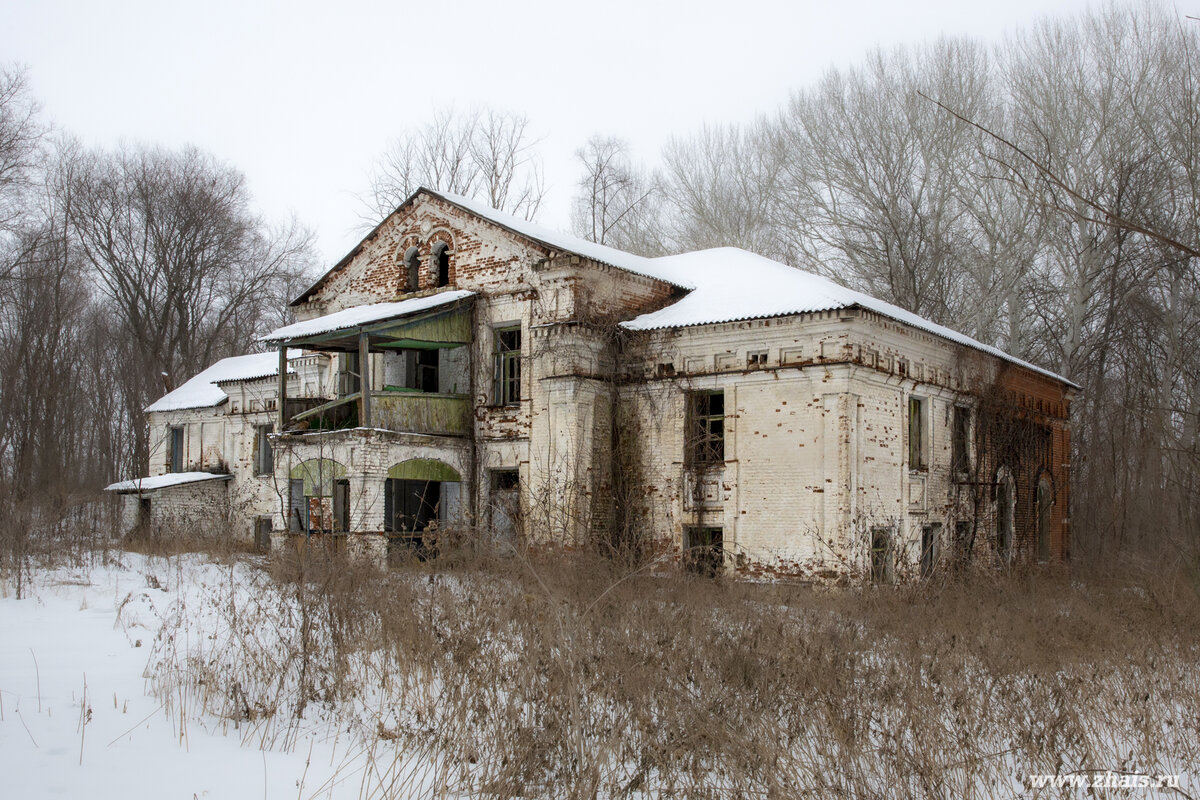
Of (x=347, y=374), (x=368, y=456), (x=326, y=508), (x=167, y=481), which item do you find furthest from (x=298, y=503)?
(x=167, y=481)

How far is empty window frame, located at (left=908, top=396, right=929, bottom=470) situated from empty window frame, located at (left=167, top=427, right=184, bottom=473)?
73.3ft

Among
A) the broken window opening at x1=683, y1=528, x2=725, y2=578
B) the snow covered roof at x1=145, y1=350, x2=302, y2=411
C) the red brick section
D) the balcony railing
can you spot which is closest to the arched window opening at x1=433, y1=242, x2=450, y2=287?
the balcony railing

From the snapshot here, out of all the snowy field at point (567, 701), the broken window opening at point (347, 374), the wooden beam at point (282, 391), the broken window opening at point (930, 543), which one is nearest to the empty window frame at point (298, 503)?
the wooden beam at point (282, 391)

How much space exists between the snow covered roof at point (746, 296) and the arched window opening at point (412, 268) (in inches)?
202

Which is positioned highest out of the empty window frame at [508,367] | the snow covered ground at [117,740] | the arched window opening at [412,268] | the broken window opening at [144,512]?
the arched window opening at [412,268]

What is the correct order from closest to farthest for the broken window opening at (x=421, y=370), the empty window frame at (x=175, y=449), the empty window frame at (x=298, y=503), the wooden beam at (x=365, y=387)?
the wooden beam at (x=365, y=387) → the empty window frame at (x=298, y=503) → the broken window opening at (x=421, y=370) → the empty window frame at (x=175, y=449)

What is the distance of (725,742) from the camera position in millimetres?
6258

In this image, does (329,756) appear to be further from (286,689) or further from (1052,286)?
(1052,286)

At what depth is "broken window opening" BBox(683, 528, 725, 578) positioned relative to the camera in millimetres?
17750

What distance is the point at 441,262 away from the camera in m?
20.9

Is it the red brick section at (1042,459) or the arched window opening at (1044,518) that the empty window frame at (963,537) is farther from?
the arched window opening at (1044,518)

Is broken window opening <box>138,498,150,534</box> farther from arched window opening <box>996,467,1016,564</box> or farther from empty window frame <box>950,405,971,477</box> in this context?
arched window opening <box>996,467,1016,564</box>

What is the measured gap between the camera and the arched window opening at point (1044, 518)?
2327 cm

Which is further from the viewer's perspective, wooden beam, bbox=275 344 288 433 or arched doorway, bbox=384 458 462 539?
wooden beam, bbox=275 344 288 433
